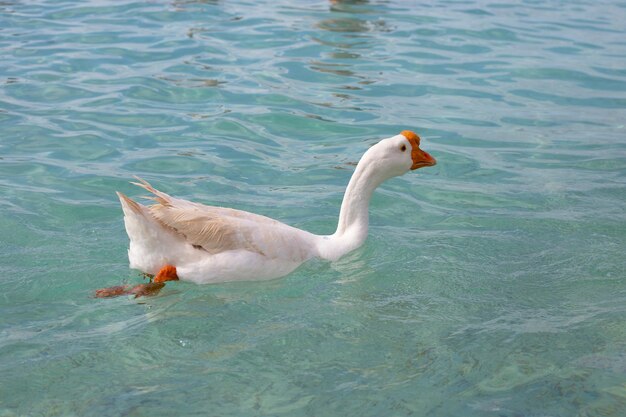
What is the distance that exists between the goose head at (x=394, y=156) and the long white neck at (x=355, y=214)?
0.03 meters

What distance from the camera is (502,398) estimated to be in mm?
4984

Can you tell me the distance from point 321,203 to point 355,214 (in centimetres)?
134

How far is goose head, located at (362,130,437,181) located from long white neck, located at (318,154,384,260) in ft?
0.11

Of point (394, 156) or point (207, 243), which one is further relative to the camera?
point (394, 156)

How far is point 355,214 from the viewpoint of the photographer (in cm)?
686

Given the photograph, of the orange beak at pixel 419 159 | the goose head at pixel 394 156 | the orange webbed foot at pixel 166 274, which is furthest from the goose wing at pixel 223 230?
the orange beak at pixel 419 159

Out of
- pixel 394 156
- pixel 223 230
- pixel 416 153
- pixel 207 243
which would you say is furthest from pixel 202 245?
pixel 416 153

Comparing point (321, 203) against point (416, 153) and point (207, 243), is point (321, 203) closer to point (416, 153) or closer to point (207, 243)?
point (416, 153)

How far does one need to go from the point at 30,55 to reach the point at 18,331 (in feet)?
25.4

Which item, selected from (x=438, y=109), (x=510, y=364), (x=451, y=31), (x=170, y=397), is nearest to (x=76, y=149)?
(x=438, y=109)

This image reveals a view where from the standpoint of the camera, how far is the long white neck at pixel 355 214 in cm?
679

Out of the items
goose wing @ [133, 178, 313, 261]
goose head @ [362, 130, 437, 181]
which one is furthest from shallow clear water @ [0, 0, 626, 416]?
goose head @ [362, 130, 437, 181]

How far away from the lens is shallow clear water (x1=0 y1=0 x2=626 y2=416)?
5.15 metres

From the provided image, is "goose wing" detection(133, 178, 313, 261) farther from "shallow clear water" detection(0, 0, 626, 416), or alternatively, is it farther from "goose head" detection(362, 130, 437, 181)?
"goose head" detection(362, 130, 437, 181)
